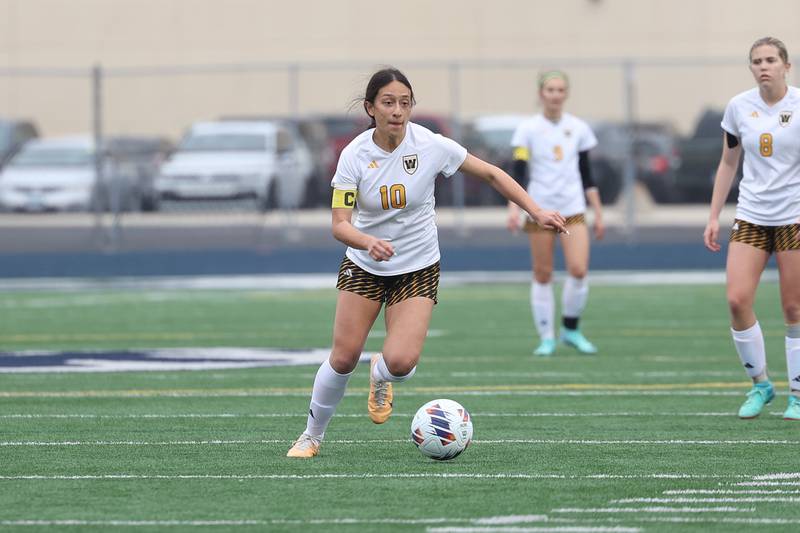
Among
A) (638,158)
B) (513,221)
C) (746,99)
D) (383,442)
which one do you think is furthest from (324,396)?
(638,158)

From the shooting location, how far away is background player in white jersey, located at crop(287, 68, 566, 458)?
8.17 meters

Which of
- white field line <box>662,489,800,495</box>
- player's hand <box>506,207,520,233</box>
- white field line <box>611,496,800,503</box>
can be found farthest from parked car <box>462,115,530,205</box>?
white field line <box>611,496,800,503</box>

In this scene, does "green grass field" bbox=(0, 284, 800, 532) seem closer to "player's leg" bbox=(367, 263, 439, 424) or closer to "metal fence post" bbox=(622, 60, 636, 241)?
"player's leg" bbox=(367, 263, 439, 424)

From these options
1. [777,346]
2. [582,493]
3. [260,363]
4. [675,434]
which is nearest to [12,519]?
[582,493]

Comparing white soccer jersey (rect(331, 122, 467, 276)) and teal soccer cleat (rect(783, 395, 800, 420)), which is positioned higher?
white soccer jersey (rect(331, 122, 467, 276))

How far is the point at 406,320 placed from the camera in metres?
8.26

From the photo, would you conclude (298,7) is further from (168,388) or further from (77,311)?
(168,388)

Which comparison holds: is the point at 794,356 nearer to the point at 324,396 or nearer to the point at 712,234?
the point at 712,234

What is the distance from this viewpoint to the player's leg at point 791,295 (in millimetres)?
9617

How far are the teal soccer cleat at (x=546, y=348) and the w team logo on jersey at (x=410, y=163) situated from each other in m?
5.65

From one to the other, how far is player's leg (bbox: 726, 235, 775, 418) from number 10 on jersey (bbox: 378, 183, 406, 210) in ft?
7.59

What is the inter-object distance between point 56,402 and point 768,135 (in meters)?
4.75

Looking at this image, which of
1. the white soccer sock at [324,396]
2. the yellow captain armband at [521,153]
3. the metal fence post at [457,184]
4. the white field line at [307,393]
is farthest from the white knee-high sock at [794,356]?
the metal fence post at [457,184]

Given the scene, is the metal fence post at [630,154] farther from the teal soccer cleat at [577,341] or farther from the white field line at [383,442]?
the white field line at [383,442]
